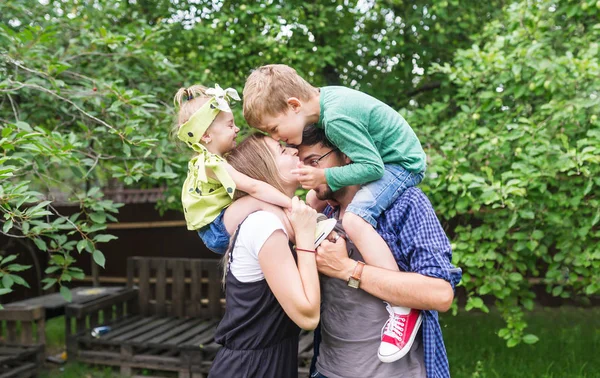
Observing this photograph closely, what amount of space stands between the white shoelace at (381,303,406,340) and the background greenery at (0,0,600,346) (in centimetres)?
164

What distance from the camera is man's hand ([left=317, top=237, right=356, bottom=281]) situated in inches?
75.1

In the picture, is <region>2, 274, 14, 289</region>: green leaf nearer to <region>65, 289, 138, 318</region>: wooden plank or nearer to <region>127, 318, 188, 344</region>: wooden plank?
<region>127, 318, 188, 344</region>: wooden plank

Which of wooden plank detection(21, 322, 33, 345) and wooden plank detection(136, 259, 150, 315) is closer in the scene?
wooden plank detection(21, 322, 33, 345)

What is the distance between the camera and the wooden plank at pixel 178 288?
222 inches

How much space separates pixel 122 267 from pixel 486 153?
251 inches

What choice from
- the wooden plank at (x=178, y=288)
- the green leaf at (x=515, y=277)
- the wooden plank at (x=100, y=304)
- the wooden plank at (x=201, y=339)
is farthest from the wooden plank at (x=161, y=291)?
the green leaf at (x=515, y=277)

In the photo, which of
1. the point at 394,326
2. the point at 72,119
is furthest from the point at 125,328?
the point at 394,326

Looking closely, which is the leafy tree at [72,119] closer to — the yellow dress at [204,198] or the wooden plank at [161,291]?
the yellow dress at [204,198]

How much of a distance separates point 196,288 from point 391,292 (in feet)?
13.2

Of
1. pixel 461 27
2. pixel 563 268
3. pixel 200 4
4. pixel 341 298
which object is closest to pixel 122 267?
pixel 200 4

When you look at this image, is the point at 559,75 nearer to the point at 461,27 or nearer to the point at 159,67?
the point at 461,27

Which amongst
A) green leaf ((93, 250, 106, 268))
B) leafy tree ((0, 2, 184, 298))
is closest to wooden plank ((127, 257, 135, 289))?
leafy tree ((0, 2, 184, 298))

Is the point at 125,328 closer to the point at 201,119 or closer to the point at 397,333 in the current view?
the point at 201,119

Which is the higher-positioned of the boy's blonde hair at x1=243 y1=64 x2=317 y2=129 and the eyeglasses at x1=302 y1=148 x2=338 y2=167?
the boy's blonde hair at x1=243 y1=64 x2=317 y2=129
